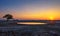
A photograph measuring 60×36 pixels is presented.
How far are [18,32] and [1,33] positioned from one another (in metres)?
0.95

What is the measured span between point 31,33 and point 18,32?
724mm

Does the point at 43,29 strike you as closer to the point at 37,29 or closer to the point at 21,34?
the point at 37,29

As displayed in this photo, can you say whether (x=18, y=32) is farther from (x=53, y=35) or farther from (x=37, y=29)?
(x=53, y=35)

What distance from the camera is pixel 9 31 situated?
30.3ft

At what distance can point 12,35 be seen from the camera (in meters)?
9.28

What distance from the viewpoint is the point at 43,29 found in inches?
368

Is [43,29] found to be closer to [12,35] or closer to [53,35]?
[53,35]

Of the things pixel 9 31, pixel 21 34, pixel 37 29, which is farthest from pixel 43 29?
pixel 9 31

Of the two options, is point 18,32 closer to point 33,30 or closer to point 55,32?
point 33,30

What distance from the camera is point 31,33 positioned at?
30.1ft

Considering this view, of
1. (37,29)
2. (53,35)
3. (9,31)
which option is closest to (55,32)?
(53,35)

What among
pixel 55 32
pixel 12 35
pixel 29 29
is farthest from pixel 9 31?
pixel 55 32

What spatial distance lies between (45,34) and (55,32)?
625mm

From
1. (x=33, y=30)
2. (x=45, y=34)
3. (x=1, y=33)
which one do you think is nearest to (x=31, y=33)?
(x=33, y=30)
